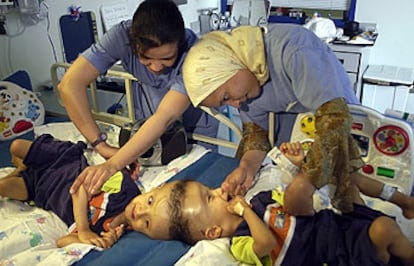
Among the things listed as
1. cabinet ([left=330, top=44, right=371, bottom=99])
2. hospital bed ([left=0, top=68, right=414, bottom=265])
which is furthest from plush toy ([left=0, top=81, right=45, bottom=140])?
cabinet ([left=330, top=44, right=371, bottom=99])

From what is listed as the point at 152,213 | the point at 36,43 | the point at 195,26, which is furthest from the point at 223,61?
the point at 195,26

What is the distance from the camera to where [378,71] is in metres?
3.50

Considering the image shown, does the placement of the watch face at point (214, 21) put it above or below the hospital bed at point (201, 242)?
above

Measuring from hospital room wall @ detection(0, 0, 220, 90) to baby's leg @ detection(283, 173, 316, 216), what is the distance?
80.8 inches

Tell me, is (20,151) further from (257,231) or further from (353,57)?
(353,57)

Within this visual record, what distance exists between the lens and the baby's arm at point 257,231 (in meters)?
1.16

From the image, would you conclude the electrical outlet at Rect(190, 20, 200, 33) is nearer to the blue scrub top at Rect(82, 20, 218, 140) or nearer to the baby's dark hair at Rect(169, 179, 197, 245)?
the blue scrub top at Rect(82, 20, 218, 140)

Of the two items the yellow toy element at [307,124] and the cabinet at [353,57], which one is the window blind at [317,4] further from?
the yellow toy element at [307,124]

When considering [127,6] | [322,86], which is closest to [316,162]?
[322,86]

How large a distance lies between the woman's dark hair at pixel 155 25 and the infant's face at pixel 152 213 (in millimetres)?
510

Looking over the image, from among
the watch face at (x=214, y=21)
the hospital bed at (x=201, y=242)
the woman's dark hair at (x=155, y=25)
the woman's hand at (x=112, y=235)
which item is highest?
the woman's dark hair at (x=155, y=25)

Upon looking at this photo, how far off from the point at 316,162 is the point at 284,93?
0.33 metres

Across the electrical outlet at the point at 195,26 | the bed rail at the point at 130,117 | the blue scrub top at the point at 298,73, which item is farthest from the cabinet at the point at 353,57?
the blue scrub top at the point at 298,73

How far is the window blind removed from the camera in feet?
12.3
